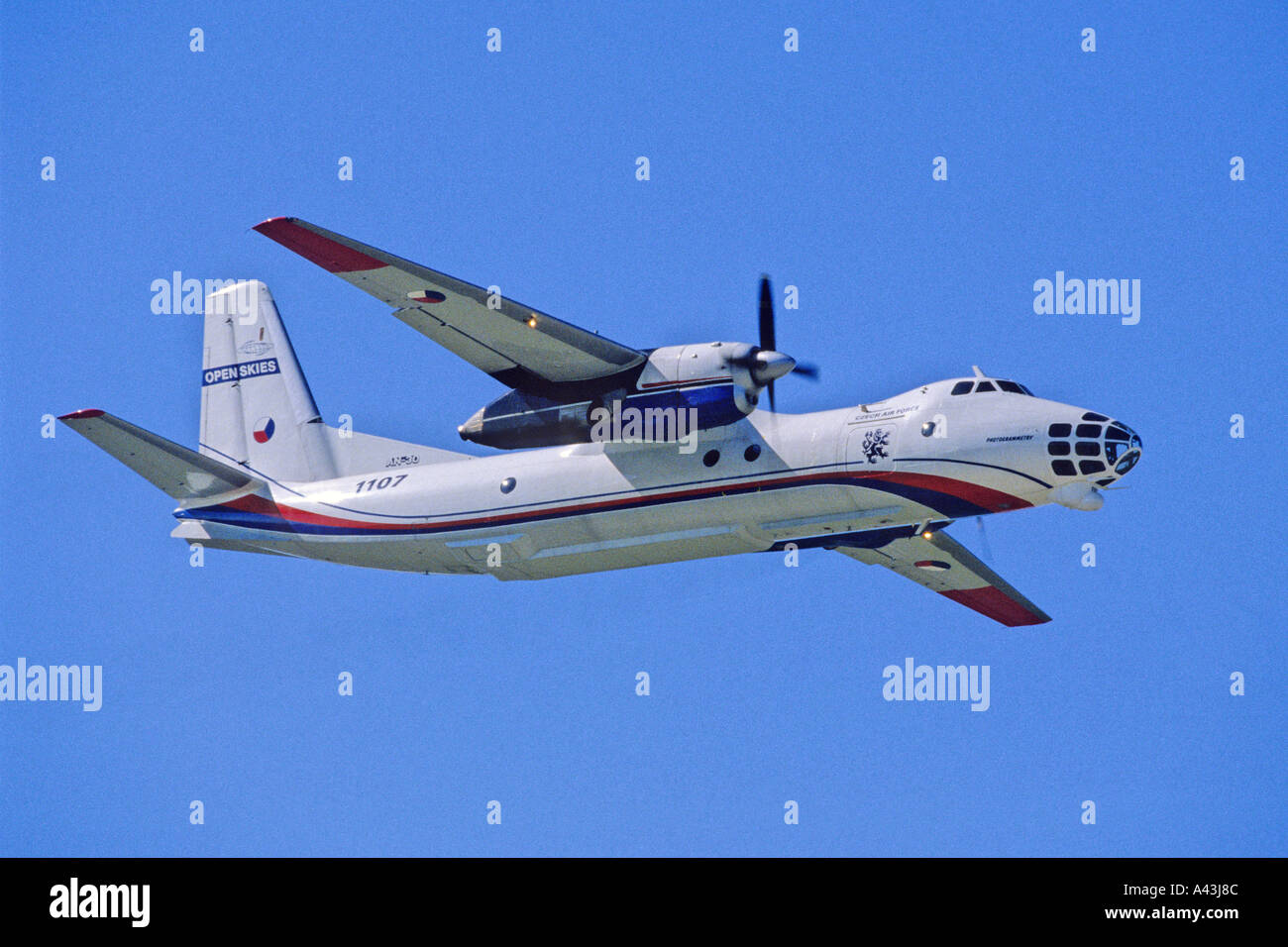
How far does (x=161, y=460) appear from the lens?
22203mm

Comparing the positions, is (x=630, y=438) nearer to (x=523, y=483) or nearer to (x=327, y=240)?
(x=523, y=483)

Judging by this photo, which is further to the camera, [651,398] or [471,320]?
[471,320]

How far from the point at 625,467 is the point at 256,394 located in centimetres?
753

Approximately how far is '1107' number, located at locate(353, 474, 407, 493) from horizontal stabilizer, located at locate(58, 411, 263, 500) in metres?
1.71

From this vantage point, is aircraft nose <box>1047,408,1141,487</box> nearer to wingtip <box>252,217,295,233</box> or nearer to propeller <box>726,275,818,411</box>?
propeller <box>726,275,818,411</box>

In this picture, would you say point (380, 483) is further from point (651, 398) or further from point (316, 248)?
point (651, 398)

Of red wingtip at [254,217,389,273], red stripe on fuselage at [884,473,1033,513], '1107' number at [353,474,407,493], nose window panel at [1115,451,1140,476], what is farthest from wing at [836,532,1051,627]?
red wingtip at [254,217,389,273]

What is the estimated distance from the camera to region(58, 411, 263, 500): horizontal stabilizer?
20.8 meters

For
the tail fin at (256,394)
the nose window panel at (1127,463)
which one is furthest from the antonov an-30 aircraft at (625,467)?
the tail fin at (256,394)

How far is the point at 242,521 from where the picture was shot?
23234 mm

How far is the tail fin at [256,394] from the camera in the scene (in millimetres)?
24203

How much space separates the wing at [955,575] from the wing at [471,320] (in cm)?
444

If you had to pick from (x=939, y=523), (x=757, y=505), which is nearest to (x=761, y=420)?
(x=757, y=505)

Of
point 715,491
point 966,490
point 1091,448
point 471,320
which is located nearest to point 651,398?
point 715,491
